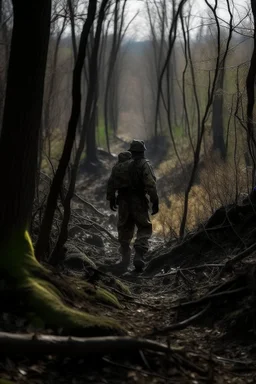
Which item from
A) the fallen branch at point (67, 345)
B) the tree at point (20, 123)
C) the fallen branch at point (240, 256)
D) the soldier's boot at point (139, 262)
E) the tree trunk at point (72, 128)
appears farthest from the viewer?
the soldier's boot at point (139, 262)

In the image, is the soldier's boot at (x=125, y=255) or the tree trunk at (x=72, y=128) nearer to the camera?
the tree trunk at (x=72, y=128)

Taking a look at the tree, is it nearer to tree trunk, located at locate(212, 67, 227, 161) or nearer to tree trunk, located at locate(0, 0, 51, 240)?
tree trunk, located at locate(0, 0, 51, 240)

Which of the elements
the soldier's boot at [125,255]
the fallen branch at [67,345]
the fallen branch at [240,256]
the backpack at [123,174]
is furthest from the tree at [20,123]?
the soldier's boot at [125,255]

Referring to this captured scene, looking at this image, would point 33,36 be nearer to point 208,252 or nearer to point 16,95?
point 16,95

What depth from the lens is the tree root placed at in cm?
409

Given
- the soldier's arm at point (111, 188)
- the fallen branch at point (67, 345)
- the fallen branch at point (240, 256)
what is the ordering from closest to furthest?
the fallen branch at point (67, 345) → the fallen branch at point (240, 256) → the soldier's arm at point (111, 188)

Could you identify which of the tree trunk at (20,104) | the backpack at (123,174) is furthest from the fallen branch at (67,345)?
the backpack at (123,174)

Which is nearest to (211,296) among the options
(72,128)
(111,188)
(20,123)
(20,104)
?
(72,128)

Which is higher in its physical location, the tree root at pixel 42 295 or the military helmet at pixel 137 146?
the military helmet at pixel 137 146

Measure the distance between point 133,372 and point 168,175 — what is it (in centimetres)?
2058

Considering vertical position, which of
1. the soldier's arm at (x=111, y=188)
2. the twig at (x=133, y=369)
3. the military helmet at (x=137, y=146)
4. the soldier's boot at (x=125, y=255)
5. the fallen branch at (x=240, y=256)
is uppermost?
the military helmet at (x=137, y=146)

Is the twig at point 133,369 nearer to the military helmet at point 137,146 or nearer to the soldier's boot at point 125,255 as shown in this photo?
the military helmet at point 137,146

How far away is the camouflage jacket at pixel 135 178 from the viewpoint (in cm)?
885

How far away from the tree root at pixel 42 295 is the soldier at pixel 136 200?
407cm
